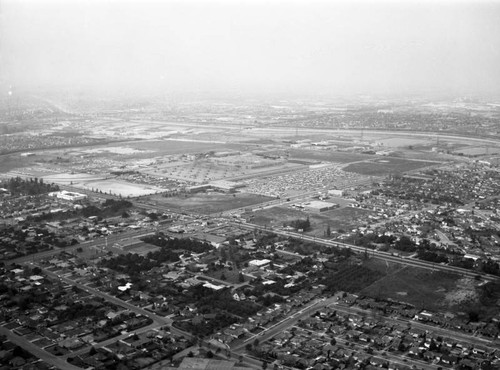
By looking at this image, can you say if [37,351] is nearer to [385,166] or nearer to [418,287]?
[418,287]

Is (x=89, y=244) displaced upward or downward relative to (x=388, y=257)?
downward

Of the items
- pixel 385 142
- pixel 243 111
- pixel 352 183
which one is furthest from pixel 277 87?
pixel 352 183

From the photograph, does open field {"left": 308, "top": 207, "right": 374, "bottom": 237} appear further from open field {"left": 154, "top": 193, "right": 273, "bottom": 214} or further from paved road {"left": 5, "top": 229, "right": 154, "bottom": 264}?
paved road {"left": 5, "top": 229, "right": 154, "bottom": 264}

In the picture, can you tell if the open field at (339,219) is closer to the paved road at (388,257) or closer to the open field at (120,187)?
the paved road at (388,257)

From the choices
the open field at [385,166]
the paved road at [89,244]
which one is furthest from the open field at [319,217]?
the open field at [385,166]

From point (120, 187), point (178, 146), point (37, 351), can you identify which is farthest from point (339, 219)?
point (178, 146)

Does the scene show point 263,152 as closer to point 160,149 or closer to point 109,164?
point 160,149
